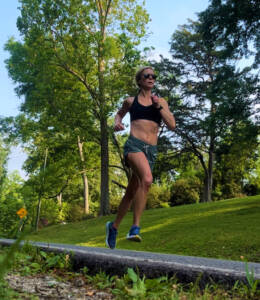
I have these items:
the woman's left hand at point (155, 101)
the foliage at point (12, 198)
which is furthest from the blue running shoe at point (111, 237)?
the foliage at point (12, 198)

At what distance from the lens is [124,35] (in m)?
19.5

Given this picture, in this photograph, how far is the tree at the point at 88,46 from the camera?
61.0ft

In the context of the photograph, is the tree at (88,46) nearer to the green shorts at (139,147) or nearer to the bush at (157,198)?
the bush at (157,198)

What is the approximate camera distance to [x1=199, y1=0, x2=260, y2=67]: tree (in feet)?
38.2

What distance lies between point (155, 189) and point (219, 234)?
19309mm

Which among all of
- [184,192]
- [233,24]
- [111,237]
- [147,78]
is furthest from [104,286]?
[184,192]

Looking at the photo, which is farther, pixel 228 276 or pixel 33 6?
pixel 33 6

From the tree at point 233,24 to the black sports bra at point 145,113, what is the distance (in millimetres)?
8957

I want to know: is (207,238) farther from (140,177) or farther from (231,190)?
(231,190)

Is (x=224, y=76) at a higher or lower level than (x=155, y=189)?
higher

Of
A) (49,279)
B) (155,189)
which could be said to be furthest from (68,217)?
(49,279)

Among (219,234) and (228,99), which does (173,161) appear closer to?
(228,99)

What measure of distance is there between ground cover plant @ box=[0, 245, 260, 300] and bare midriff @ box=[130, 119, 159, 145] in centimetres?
170

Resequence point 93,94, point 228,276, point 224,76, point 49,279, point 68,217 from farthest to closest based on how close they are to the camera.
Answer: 1. point 68,217
2. point 93,94
3. point 224,76
4. point 49,279
5. point 228,276
